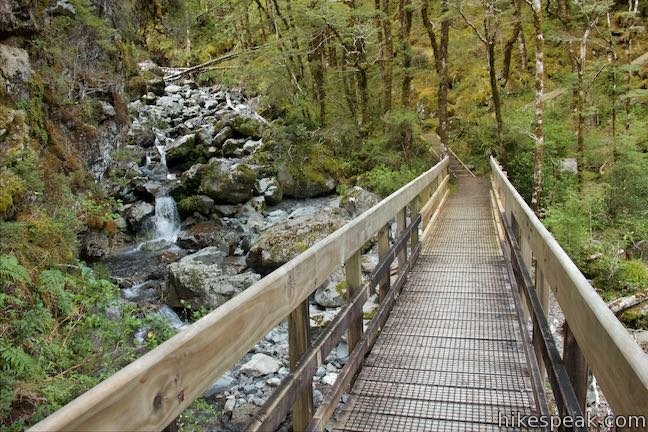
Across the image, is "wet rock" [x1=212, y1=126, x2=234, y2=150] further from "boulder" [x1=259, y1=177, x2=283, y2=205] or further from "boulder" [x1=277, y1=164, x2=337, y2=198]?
"boulder" [x1=277, y1=164, x2=337, y2=198]

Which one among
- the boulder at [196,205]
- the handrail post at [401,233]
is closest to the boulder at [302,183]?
the boulder at [196,205]

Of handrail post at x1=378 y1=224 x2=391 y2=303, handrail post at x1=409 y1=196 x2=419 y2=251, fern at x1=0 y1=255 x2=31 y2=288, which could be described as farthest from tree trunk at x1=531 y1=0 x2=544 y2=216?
fern at x1=0 y1=255 x2=31 y2=288

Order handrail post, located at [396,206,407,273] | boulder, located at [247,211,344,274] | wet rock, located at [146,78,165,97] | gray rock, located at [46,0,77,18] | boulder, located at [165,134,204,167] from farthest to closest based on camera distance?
wet rock, located at [146,78,165,97] < boulder, located at [165,134,204,167] < gray rock, located at [46,0,77,18] < boulder, located at [247,211,344,274] < handrail post, located at [396,206,407,273]

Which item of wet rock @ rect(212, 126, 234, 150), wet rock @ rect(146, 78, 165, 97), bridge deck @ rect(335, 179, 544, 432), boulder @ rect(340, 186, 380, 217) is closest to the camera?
bridge deck @ rect(335, 179, 544, 432)

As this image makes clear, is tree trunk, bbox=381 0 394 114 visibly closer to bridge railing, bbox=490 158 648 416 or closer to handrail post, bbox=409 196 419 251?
handrail post, bbox=409 196 419 251

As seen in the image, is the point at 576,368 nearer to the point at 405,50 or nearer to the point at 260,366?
the point at 260,366

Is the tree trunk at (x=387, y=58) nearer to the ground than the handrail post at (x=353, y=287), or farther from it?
farther from it

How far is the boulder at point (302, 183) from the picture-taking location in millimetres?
18609

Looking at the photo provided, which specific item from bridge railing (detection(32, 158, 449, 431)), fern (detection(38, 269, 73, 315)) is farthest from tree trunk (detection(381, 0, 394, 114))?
bridge railing (detection(32, 158, 449, 431))

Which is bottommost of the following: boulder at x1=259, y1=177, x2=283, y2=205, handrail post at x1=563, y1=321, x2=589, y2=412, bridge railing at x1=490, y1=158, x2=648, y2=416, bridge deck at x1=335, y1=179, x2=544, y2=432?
bridge deck at x1=335, y1=179, x2=544, y2=432

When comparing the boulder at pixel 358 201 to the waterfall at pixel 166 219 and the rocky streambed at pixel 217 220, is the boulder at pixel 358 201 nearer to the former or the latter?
the rocky streambed at pixel 217 220

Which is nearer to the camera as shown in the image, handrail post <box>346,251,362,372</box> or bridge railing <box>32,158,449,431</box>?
bridge railing <box>32,158,449,431</box>

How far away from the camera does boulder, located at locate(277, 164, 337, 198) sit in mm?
18609

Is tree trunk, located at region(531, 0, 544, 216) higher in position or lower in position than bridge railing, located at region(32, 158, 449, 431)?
higher
